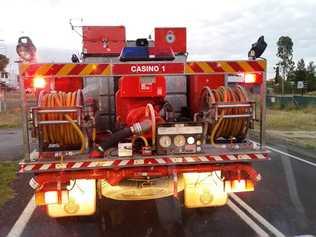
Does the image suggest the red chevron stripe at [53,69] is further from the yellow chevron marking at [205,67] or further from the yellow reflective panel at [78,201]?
the yellow chevron marking at [205,67]

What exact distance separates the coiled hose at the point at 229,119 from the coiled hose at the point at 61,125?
1671 mm

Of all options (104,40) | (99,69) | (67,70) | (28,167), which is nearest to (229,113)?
(99,69)

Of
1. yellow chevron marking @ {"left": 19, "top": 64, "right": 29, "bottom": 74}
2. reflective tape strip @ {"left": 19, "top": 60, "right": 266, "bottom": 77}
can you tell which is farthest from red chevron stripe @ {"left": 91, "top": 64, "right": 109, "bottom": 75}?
yellow chevron marking @ {"left": 19, "top": 64, "right": 29, "bottom": 74}

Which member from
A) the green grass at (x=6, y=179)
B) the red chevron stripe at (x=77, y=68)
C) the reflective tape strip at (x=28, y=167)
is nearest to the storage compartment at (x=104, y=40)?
the green grass at (x=6, y=179)

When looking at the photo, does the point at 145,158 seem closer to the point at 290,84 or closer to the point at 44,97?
the point at 44,97

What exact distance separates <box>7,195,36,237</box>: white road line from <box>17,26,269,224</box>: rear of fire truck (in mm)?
653

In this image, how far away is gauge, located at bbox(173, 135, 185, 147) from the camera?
6298 mm

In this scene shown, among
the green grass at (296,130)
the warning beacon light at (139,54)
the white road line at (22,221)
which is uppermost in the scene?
the warning beacon light at (139,54)

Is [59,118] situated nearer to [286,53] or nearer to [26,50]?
[26,50]

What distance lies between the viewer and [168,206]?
7934 millimetres

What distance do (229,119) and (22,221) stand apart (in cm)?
323

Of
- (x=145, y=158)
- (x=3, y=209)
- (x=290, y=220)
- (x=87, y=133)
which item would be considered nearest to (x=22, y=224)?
(x=3, y=209)

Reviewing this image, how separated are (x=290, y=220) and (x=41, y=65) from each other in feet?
12.5

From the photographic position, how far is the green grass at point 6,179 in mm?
9017
